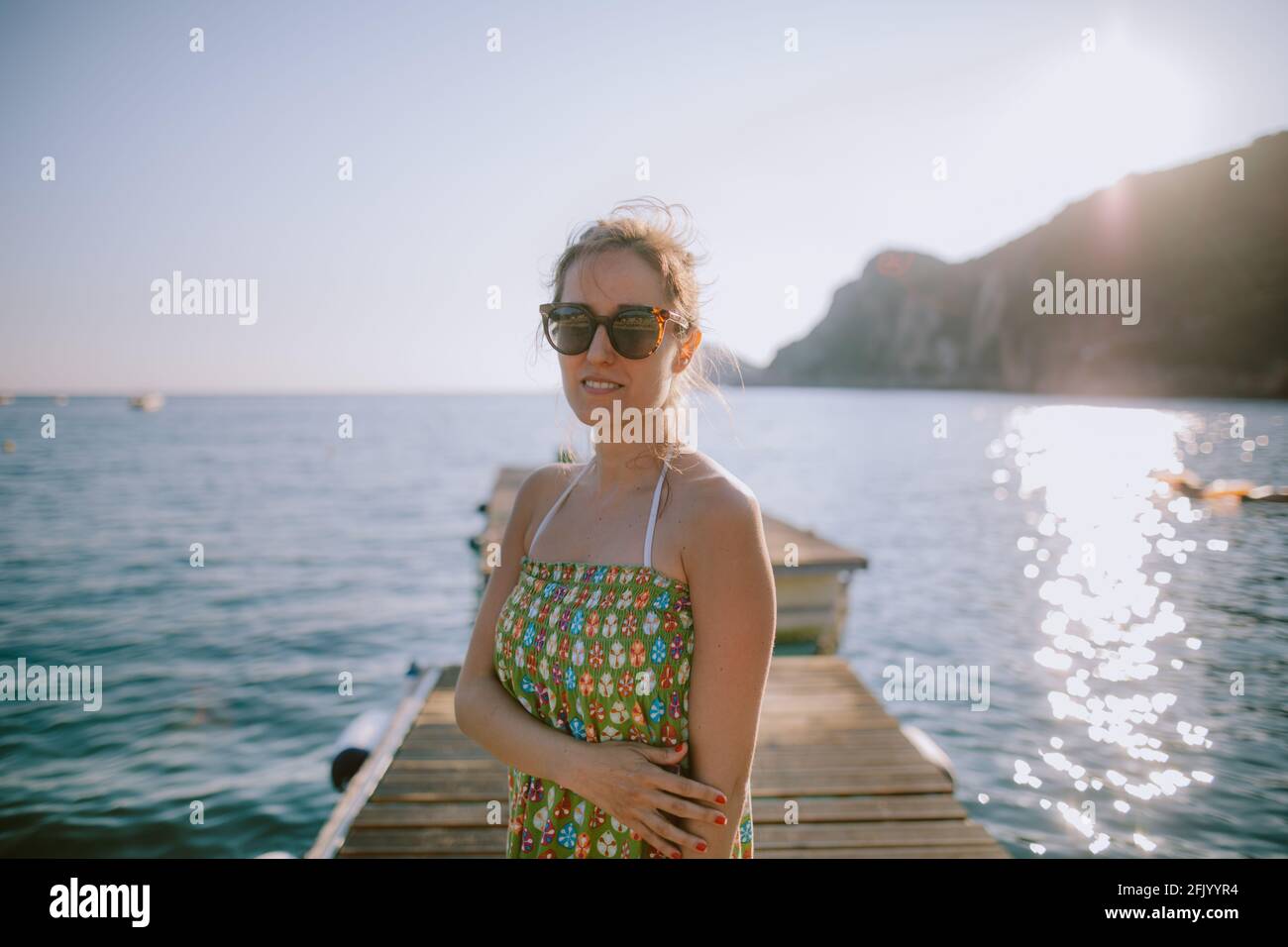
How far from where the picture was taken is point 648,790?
5.91 ft

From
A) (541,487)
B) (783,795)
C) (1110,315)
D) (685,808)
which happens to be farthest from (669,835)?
(1110,315)

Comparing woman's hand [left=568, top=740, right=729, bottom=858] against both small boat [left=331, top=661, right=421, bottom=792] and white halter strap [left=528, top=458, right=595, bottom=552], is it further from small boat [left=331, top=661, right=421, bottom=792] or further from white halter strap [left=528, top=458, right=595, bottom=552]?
small boat [left=331, top=661, right=421, bottom=792]

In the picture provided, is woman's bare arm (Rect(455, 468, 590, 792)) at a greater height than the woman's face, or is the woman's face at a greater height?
the woman's face

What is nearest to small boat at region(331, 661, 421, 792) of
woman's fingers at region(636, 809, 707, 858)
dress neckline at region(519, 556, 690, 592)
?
dress neckline at region(519, 556, 690, 592)

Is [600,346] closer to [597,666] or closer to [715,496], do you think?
[715,496]

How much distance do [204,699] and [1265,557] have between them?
57.7 ft

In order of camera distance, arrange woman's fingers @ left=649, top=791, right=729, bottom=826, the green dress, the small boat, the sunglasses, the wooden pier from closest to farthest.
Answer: woman's fingers @ left=649, top=791, right=729, bottom=826
the green dress
the sunglasses
the wooden pier
the small boat

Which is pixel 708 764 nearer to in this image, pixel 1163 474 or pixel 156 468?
pixel 1163 474

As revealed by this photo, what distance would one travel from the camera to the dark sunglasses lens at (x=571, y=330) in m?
2.06

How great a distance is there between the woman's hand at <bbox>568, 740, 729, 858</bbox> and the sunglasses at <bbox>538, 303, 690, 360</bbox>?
1.06 meters

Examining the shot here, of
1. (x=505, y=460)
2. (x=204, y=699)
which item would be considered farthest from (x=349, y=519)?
(x=505, y=460)

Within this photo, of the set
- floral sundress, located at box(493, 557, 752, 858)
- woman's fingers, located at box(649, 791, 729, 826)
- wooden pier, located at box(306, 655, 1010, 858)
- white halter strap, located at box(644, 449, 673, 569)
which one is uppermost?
white halter strap, located at box(644, 449, 673, 569)

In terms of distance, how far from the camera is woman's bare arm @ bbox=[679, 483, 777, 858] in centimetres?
178

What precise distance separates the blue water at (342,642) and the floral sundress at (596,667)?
53cm
